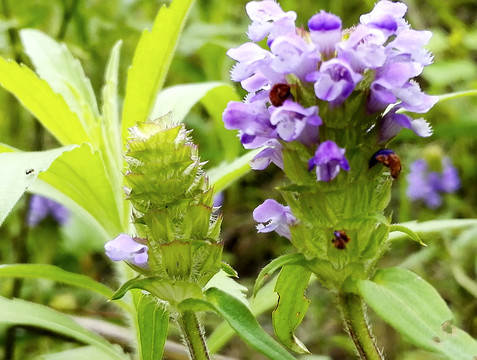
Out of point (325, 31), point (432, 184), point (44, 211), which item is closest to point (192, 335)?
point (325, 31)

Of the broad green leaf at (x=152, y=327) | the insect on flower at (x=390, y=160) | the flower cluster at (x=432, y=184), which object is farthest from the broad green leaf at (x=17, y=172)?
the flower cluster at (x=432, y=184)

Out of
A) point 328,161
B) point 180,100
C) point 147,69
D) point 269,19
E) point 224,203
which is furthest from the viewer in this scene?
point 224,203

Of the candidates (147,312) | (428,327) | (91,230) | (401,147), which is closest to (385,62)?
(428,327)

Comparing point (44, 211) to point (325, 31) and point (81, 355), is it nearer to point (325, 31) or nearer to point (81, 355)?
point (81, 355)

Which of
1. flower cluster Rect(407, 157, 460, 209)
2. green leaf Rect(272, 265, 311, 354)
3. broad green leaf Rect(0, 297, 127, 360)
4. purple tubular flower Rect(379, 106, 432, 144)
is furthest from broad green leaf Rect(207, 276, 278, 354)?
flower cluster Rect(407, 157, 460, 209)

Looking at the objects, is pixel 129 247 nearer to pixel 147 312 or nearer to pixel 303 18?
pixel 147 312

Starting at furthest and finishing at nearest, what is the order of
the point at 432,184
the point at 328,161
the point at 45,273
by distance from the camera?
1. the point at 432,184
2. the point at 45,273
3. the point at 328,161
